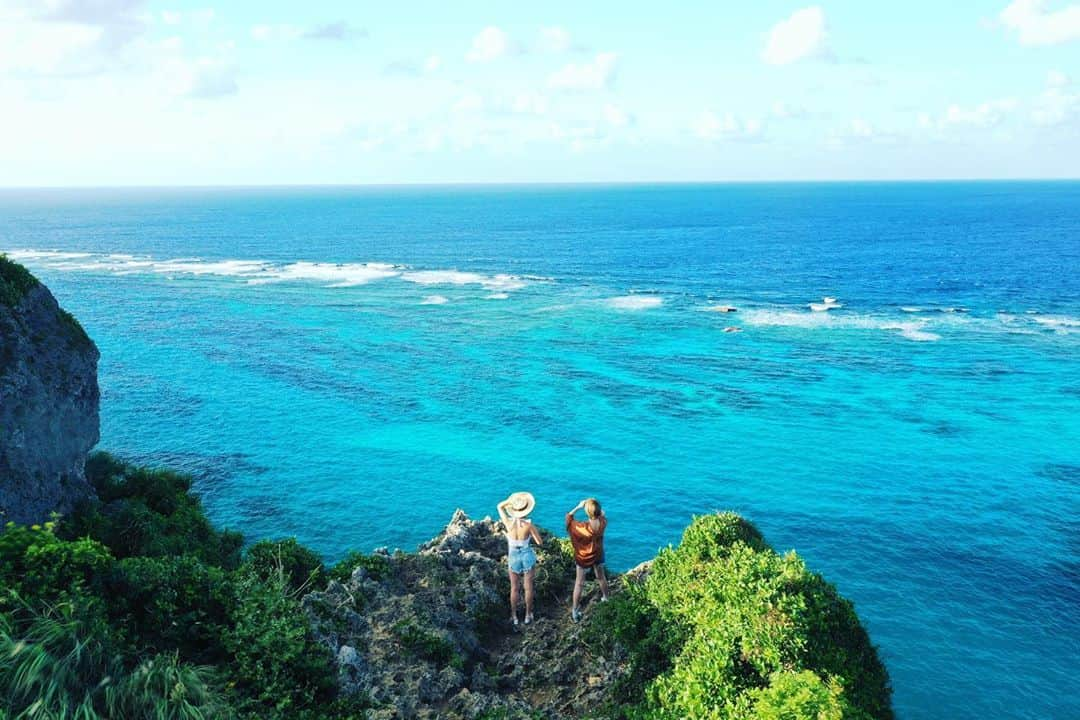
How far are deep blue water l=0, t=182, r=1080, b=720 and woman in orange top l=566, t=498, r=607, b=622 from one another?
18713 millimetres

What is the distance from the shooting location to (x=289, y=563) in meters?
26.2

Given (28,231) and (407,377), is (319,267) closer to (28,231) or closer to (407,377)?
(407,377)

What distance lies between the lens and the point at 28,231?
19475cm

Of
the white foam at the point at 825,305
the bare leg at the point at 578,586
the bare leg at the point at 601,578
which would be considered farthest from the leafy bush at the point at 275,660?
the white foam at the point at 825,305

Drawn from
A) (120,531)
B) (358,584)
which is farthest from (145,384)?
(358,584)

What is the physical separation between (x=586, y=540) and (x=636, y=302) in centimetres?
8553

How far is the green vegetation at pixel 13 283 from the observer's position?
1189 inches

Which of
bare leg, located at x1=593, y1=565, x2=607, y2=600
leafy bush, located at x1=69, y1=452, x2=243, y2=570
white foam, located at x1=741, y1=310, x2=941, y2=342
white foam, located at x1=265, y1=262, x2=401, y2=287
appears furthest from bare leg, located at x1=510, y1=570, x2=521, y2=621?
white foam, located at x1=265, y1=262, x2=401, y2=287

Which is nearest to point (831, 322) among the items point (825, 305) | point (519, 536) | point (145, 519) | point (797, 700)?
point (825, 305)

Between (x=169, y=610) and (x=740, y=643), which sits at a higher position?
(x=169, y=610)

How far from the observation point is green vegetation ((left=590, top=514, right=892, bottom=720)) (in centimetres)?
1661

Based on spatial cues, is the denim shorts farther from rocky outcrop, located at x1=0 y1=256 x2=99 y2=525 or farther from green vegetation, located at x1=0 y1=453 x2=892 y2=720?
rocky outcrop, located at x1=0 y1=256 x2=99 y2=525

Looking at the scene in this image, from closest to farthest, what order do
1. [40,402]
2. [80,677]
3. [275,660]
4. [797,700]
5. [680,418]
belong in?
[80,677] → [797,700] → [275,660] → [40,402] → [680,418]

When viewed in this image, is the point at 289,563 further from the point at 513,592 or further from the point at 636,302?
the point at 636,302
